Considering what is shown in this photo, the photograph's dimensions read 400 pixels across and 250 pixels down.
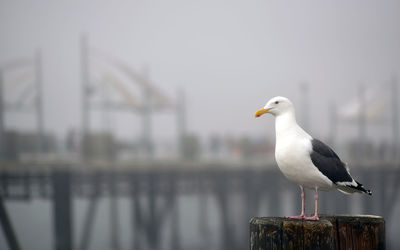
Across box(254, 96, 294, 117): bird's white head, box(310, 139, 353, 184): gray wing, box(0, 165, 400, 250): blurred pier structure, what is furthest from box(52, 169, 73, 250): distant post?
box(310, 139, 353, 184): gray wing

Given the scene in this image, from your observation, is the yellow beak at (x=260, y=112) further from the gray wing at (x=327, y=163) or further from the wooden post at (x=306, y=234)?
the wooden post at (x=306, y=234)

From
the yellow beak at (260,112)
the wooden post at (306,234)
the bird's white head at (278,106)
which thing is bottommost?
the wooden post at (306,234)

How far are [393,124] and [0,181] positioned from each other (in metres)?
32.0

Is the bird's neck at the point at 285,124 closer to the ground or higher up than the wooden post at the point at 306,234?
higher up

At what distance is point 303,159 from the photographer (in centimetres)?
447

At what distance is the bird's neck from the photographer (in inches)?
183

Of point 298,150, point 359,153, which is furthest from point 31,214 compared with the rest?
point 298,150

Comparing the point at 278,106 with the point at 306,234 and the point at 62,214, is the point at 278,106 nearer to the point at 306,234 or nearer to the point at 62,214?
the point at 306,234

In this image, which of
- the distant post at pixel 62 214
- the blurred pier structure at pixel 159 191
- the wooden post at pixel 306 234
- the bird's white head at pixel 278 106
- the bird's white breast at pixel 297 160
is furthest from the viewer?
the blurred pier structure at pixel 159 191

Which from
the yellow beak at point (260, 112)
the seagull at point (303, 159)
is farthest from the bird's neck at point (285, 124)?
the yellow beak at point (260, 112)

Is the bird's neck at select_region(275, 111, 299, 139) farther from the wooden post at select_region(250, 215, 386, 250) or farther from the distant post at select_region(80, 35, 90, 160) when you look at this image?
the distant post at select_region(80, 35, 90, 160)

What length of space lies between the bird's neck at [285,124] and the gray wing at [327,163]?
213 millimetres

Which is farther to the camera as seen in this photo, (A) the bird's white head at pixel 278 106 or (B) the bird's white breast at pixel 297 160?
(A) the bird's white head at pixel 278 106

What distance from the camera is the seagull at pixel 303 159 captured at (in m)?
4.48
